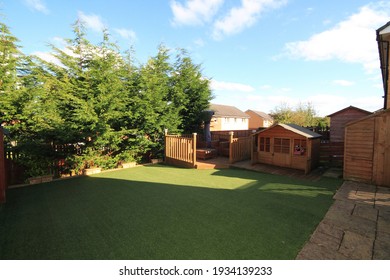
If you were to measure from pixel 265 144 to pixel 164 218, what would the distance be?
23.2ft

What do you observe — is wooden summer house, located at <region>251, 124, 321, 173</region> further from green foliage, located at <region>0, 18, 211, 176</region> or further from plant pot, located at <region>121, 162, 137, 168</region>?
plant pot, located at <region>121, 162, 137, 168</region>

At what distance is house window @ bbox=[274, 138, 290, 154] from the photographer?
8.91 meters

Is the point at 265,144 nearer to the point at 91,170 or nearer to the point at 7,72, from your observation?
the point at 91,170

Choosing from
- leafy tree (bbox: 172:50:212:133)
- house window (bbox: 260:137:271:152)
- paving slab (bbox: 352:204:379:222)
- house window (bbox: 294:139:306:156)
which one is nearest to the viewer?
paving slab (bbox: 352:204:379:222)

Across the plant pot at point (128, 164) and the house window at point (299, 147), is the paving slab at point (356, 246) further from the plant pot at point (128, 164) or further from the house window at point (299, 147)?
the plant pot at point (128, 164)

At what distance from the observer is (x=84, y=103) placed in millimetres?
8102

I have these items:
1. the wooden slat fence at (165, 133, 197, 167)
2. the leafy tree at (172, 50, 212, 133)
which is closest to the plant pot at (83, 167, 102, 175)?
the wooden slat fence at (165, 133, 197, 167)

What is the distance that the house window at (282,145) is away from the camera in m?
8.91

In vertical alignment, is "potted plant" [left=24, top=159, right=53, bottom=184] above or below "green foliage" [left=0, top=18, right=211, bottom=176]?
below
